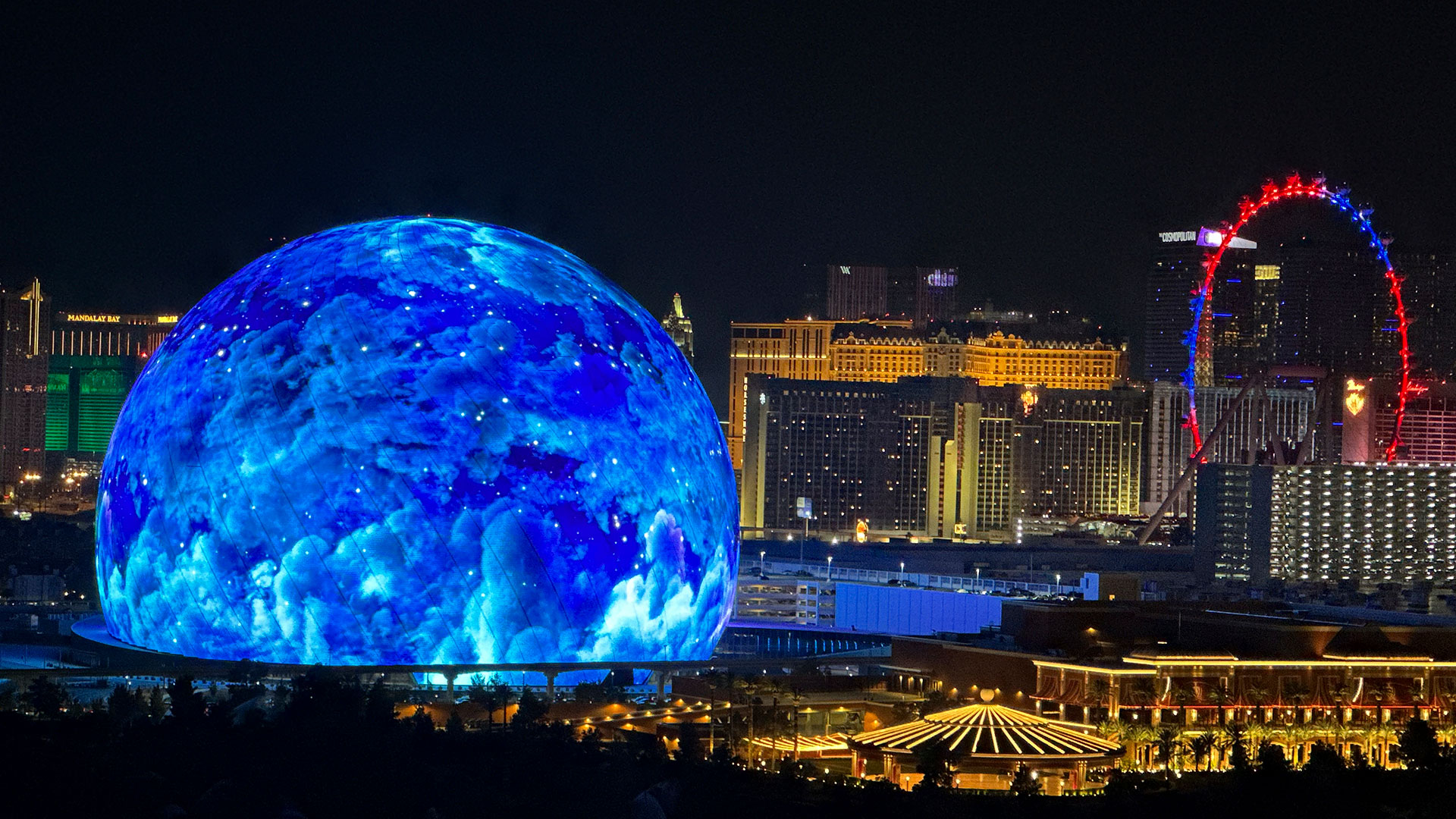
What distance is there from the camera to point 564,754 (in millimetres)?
31297

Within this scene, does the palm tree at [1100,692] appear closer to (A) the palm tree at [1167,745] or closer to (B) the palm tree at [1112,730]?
(B) the palm tree at [1112,730]

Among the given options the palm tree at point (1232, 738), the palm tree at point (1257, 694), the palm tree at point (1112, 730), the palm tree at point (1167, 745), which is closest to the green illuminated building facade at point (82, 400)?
the palm tree at point (1257, 694)

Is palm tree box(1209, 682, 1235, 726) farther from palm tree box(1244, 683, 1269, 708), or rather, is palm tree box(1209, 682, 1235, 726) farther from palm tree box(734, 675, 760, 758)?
palm tree box(734, 675, 760, 758)

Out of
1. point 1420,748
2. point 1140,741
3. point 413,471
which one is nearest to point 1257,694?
point 1140,741

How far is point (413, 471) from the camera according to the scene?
31.7 meters

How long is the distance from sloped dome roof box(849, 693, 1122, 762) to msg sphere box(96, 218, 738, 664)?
4.00 meters

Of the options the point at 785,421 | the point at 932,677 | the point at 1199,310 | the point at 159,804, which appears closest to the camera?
the point at 159,804

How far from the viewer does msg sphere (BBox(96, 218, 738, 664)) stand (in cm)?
3183

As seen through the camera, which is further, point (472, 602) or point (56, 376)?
point (56, 376)

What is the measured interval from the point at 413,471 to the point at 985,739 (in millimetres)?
9583

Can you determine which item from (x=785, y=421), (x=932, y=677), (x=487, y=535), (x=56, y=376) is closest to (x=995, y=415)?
(x=785, y=421)

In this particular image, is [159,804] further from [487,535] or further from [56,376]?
[56,376]

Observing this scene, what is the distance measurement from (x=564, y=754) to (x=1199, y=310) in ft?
262

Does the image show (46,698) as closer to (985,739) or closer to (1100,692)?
(985,739)
